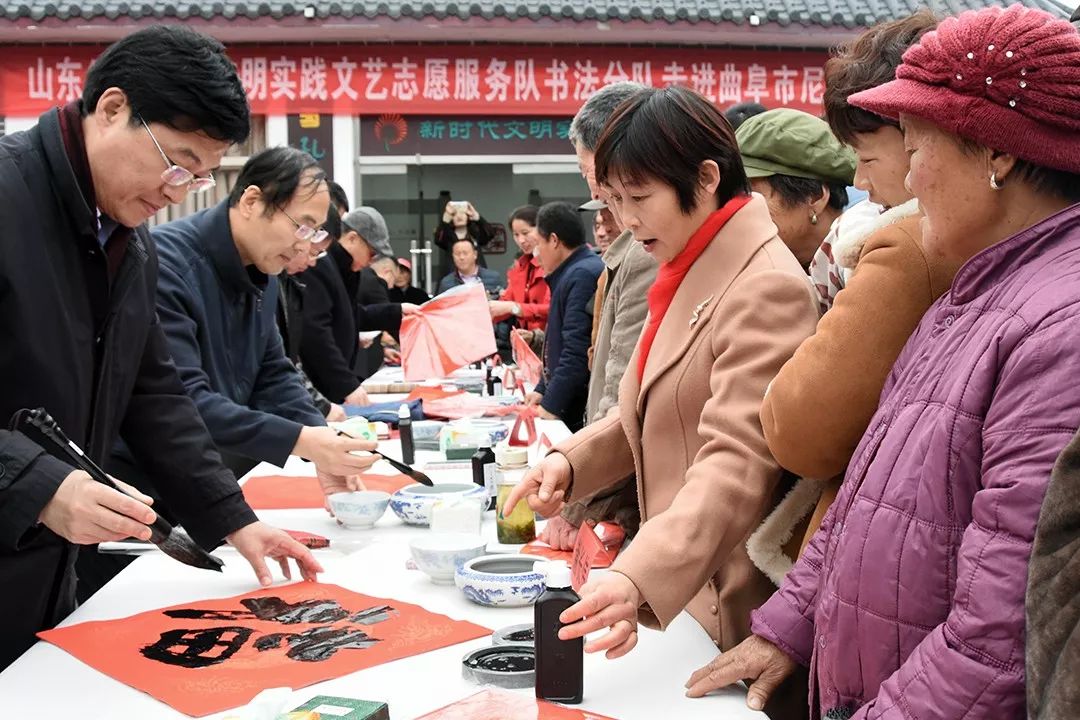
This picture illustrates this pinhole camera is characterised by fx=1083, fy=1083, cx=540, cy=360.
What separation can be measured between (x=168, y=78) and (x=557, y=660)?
45.1 inches

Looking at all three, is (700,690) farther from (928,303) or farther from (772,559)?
(928,303)

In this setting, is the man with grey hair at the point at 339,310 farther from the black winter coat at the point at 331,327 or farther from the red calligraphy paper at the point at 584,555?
the red calligraphy paper at the point at 584,555

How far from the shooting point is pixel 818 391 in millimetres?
1379

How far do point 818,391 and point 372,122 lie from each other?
7187 mm

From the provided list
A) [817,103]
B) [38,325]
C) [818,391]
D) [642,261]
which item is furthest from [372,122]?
[818,391]

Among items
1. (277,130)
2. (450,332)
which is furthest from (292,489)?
(277,130)

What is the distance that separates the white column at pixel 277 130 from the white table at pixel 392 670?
6491mm

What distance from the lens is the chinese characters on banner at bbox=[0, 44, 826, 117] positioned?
7629mm

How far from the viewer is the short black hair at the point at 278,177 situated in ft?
9.32

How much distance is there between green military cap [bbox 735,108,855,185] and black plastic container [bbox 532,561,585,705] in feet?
3.54

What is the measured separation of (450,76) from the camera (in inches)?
308

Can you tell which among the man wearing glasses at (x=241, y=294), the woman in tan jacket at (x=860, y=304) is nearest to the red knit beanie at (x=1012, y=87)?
the woman in tan jacket at (x=860, y=304)

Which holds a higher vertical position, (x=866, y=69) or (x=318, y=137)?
(x=866, y=69)

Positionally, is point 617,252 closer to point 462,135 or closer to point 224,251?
point 224,251
